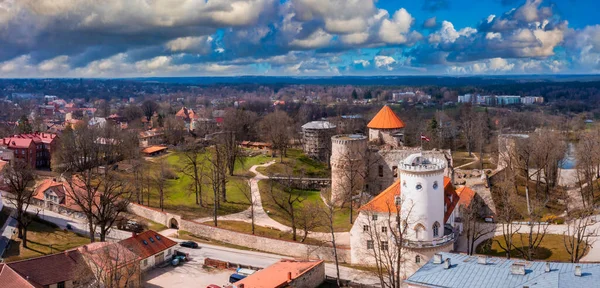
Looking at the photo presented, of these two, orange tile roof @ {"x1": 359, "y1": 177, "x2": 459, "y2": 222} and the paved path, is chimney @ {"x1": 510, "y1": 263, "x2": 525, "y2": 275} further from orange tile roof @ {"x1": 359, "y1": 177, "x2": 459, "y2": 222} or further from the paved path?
the paved path

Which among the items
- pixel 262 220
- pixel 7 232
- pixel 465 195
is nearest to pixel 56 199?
pixel 7 232

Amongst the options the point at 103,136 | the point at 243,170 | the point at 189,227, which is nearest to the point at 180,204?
the point at 189,227

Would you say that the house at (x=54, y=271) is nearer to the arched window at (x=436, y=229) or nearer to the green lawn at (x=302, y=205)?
the green lawn at (x=302, y=205)

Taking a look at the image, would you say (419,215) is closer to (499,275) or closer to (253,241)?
(499,275)

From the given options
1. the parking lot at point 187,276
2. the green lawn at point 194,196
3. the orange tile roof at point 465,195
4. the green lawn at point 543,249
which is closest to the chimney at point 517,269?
the green lawn at point 543,249

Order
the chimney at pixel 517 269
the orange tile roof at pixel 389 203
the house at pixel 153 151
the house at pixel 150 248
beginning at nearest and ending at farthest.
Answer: the chimney at pixel 517 269
the orange tile roof at pixel 389 203
the house at pixel 150 248
the house at pixel 153 151

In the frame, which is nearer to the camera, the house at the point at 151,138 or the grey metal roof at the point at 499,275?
the grey metal roof at the point at 499,275
